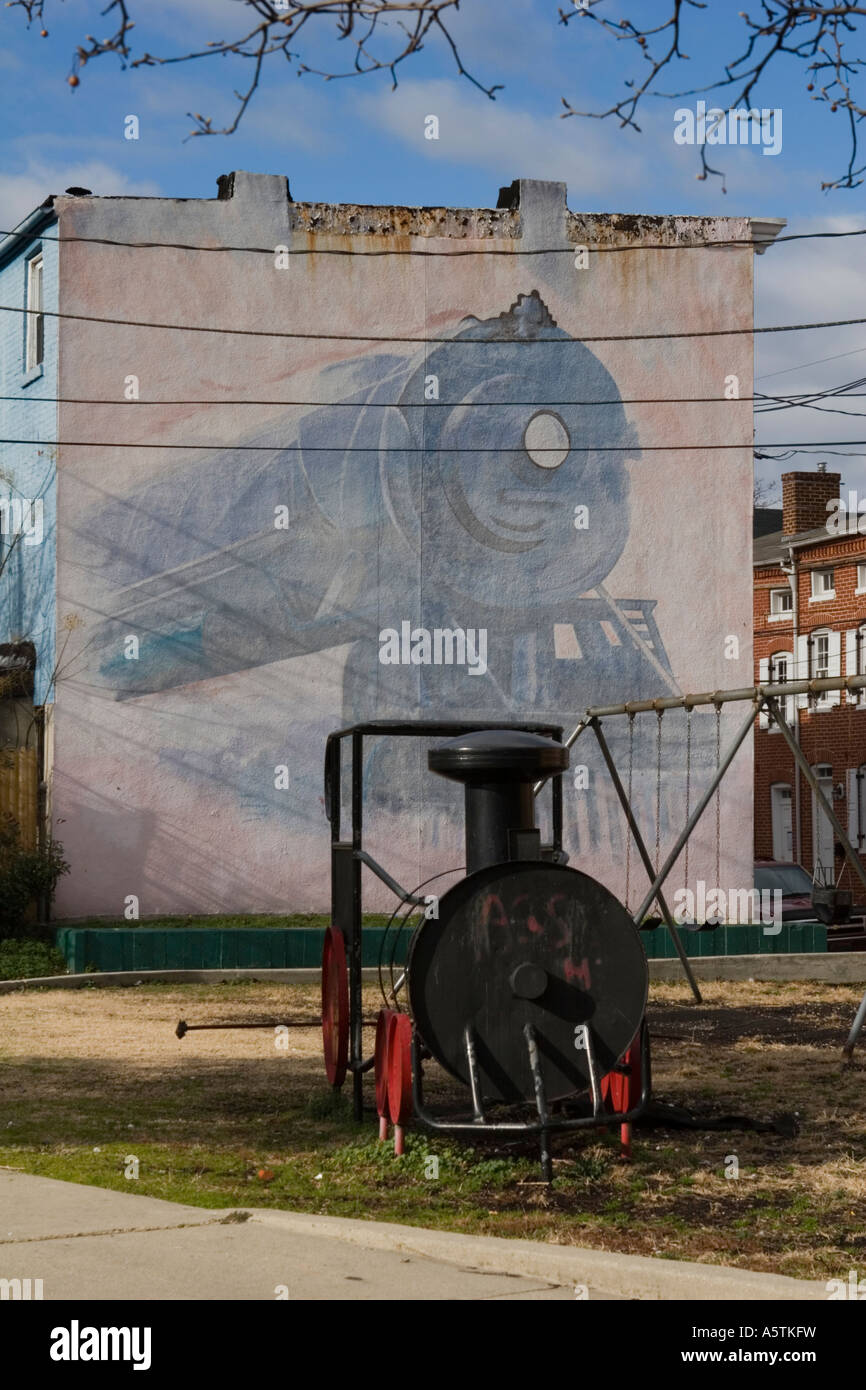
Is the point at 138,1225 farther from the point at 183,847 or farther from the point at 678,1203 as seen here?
the point at 183,847

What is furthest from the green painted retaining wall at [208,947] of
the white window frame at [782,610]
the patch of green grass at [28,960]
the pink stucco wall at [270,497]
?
the white window frame at [782,610]

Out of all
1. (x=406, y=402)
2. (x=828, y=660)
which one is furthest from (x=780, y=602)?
(x=406, y=402)

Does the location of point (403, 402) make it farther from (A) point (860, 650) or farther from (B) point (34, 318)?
(A) point (860, 650)

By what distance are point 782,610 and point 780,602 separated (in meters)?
Result: 0.33

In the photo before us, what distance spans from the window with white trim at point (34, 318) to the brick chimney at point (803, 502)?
22.7 m

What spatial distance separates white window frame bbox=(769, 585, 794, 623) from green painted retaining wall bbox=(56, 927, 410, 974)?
925 inches

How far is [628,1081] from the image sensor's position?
29.7 feet

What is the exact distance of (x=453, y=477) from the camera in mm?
24203

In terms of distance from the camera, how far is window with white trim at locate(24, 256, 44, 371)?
23.9 meters

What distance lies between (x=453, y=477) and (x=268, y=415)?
2.80 m

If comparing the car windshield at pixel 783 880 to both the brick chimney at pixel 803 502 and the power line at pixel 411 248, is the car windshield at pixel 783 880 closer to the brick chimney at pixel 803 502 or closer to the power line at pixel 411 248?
the power line at pixel 411 248

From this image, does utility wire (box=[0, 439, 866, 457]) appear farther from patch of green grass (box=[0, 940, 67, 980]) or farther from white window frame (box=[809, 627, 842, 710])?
white window frame (box=[809, 627, 842, 710])

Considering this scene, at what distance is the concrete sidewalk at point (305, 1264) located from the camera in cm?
606

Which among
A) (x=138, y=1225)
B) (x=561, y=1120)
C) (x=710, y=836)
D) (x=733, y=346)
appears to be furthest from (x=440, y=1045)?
(x=733, y=346)
